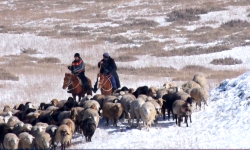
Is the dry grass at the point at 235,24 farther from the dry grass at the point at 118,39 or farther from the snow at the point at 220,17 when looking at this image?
the dry grass at the point at 118,39

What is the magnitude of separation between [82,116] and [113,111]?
1066 millimetres

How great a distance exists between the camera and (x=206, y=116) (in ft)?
57.2

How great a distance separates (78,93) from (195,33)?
86.9 ft

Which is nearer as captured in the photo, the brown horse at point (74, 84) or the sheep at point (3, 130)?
the sheep at point (3, 130)

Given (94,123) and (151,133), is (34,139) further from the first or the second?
(151,133)

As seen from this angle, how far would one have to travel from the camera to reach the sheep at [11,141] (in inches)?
565

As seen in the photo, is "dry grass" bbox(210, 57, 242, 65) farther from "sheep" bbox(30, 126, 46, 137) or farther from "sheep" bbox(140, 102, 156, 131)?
"sheep" bbox(30, 126, 46, 137)

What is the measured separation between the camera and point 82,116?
16562 millimetres

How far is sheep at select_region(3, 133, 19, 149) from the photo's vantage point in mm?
14359

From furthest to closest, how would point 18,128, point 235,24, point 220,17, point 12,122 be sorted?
point 220,17 < point 235,24 < point 12,122 < point 18,128

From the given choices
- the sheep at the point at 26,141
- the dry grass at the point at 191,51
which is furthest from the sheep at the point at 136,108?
the dry grass at the point at 191,51

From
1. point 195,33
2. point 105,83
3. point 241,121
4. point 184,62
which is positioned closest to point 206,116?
point 241,121

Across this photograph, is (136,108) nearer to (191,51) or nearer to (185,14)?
(191,51)

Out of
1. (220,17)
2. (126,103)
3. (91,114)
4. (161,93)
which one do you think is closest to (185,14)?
(220,17)
